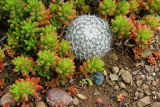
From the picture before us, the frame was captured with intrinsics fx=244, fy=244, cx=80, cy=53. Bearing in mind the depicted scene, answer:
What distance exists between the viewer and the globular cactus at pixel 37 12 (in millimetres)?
4196

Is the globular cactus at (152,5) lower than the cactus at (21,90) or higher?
higher

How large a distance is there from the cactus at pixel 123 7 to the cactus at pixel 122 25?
411 mm

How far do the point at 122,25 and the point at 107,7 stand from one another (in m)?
0.52

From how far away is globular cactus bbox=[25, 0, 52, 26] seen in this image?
4.20 m

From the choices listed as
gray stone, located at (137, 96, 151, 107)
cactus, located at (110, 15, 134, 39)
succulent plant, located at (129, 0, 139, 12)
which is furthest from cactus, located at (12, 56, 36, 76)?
succulent plant, located at (129, 0, 139, 12)

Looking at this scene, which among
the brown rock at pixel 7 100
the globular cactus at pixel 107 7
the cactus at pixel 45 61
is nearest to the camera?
the brown rock at pixel 7 100

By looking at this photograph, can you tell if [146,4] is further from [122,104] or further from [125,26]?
[122,104]

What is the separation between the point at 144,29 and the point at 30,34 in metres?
2.07

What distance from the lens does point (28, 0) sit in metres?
4.20

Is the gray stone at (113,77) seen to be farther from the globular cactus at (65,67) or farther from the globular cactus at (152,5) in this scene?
the globular cactus at (152,5)

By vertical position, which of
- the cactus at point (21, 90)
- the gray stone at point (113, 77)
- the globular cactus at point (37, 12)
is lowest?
the gray stone at point (113, 77)

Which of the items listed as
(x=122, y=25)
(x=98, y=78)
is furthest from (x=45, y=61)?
(x=122, y=25)

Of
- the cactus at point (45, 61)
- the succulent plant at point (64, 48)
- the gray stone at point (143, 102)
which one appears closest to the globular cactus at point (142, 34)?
the gray stone at point (143, 102)

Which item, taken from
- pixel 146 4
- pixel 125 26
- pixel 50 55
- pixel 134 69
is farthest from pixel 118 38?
pixel 50 55
